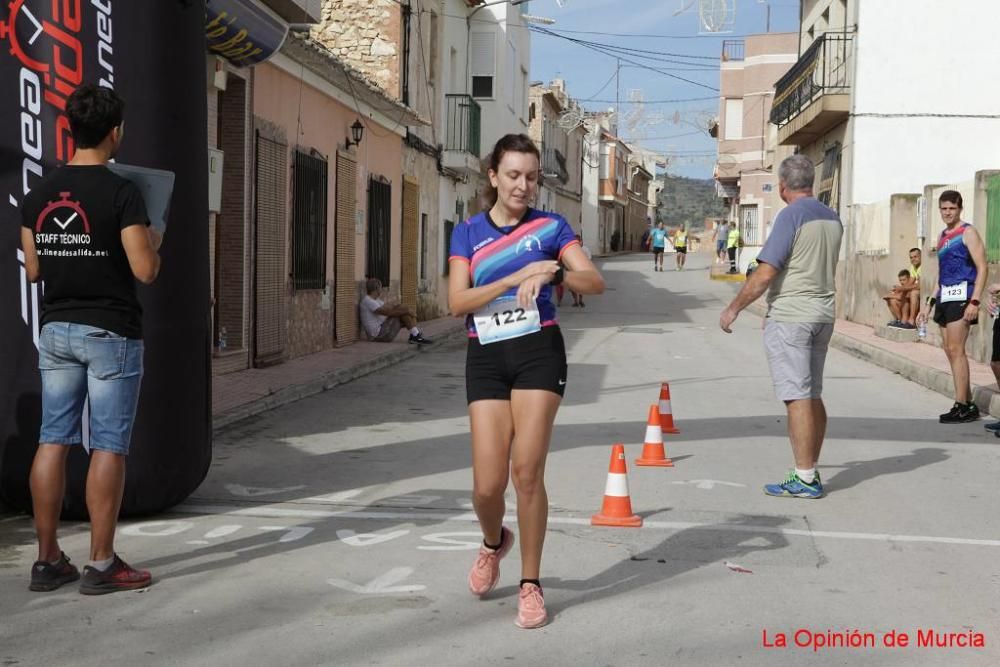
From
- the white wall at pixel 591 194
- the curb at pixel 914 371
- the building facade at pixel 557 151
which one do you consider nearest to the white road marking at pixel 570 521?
the curb at pixel 914 371

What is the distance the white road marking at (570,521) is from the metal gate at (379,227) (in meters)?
14.6

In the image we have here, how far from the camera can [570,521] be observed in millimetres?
6578

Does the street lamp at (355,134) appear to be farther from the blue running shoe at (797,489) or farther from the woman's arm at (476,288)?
the woman's arm at (476,288)

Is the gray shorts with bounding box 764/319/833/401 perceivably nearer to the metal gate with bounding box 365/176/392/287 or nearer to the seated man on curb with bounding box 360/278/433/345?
the seated man on curb with bounding box 360/278/433/345

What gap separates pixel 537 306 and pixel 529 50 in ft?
126

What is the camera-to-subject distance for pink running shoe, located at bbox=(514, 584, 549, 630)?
14.8 ft

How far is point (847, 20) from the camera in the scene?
92.0 feet

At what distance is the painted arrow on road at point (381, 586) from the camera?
506 centimetres

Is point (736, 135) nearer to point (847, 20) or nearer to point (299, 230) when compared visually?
→ point (847, 20)

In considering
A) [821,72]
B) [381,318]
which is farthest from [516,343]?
[821,72]

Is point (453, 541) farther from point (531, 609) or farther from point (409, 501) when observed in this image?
point (531, 609)

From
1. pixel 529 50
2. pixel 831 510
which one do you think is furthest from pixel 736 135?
pixel 831 510

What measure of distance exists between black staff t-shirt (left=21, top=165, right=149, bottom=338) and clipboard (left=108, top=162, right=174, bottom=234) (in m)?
0.07

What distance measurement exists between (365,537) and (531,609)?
1756 mm
